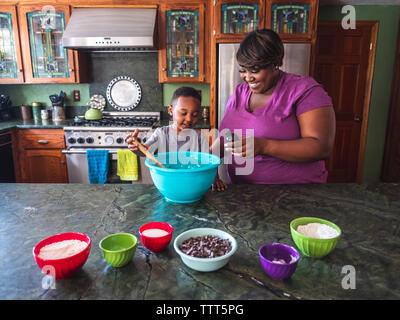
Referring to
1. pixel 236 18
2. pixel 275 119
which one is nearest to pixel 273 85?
pixel 275 119

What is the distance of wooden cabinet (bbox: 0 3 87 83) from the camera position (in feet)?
11.1

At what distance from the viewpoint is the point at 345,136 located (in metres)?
4.14

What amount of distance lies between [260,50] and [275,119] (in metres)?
0.34

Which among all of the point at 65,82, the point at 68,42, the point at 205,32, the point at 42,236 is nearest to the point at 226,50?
the point at 205,32

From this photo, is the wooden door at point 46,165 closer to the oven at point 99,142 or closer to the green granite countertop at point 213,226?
the oven at point 99,142

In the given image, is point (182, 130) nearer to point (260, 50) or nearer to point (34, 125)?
point (260, 50)

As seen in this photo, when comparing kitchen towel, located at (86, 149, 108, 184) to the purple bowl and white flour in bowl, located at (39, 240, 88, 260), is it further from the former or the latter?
the purple bowl

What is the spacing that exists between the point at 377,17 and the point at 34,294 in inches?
177

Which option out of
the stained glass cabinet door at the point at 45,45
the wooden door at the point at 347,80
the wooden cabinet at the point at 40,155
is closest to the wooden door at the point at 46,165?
the wooden cabinet at the point at 40,155

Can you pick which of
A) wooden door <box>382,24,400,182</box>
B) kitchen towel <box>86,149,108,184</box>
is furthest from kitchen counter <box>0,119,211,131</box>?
wooden door <box>382,24,400,182</box>

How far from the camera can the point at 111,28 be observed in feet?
10.6

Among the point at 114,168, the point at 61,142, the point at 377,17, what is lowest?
the point at 114,168

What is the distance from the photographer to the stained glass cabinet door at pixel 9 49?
3404mm
